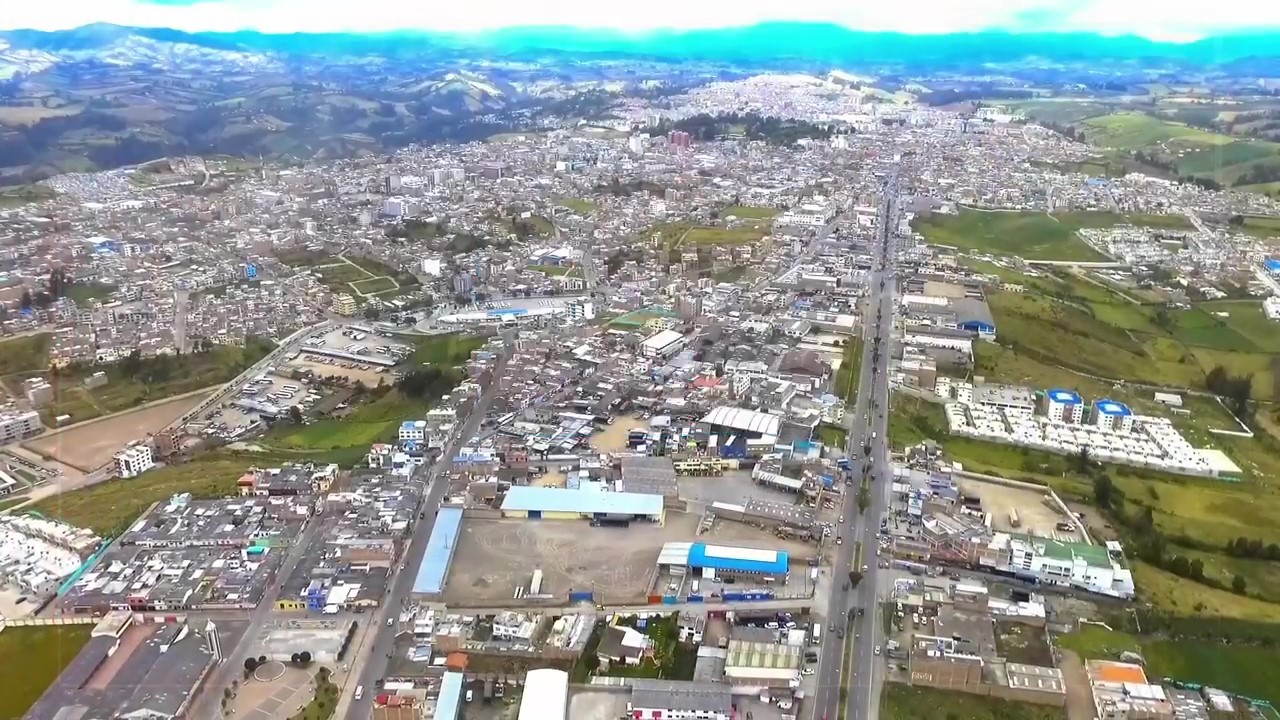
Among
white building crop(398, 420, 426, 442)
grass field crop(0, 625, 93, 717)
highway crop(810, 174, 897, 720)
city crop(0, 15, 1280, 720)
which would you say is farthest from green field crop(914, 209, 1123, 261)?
grass field crop(0, 625, 93, 717)

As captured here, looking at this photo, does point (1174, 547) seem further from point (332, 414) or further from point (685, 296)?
point (332, 414)

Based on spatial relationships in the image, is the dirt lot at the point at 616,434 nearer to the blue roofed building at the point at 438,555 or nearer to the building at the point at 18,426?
the blue roofed building at the point at 438,555

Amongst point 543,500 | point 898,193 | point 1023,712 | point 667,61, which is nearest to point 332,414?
point 543,500

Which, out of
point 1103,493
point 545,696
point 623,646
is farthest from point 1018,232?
point 545,696

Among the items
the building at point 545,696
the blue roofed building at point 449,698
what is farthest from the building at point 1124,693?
the blue roofed building at point 449,698

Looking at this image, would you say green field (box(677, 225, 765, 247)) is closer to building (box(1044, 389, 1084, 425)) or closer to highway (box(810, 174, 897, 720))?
highway (box(810, 174, 897, 720))
